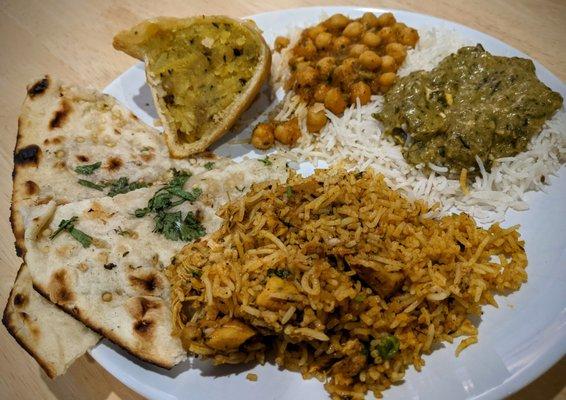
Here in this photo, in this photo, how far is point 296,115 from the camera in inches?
163

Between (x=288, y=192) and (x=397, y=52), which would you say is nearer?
(x=288, y=192)

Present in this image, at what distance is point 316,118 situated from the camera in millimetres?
4008

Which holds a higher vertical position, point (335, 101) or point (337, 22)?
point (337, 22)

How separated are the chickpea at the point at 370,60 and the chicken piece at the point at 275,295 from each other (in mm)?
2416

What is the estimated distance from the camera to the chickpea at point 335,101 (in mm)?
4055

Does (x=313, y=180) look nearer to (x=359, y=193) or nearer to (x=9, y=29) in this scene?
(x=359, y=193)

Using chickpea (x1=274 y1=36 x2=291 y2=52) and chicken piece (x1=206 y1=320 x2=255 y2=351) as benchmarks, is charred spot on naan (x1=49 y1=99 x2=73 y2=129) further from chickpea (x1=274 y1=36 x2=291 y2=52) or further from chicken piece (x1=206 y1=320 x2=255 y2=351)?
chicken piece (x1=206 y1=320 x2=255 y2=351)

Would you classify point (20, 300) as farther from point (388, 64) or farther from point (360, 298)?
point (388, 64)

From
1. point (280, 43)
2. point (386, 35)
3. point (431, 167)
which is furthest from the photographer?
point (280, 43)

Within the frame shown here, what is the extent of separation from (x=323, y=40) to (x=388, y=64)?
65 cm

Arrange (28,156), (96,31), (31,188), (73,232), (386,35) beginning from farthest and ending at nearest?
(96,31), (386,35), (28,156), (31,188), (73,232)

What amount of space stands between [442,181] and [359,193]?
862 millimetres

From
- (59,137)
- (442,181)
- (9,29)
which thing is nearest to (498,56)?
(442,181)

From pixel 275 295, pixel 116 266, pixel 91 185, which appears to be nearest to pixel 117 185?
pixel 91 185
